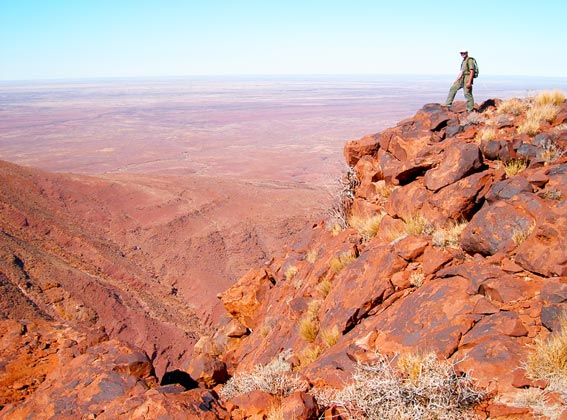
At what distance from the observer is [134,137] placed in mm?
65750

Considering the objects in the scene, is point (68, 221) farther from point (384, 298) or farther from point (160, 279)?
point (384, 298)

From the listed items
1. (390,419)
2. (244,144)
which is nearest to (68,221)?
(390,419)

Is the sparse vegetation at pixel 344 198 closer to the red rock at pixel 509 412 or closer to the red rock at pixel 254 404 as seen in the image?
the red rock at pixel 254 404

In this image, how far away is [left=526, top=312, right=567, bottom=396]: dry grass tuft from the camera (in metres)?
3.31

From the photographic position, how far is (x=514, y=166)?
21.3ft

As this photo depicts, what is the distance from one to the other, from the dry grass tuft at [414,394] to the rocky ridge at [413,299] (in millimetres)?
122

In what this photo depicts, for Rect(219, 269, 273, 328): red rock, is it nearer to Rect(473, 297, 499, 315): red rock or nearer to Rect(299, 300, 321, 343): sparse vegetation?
Rect(299, 300, 321, 343): sparse vegetation

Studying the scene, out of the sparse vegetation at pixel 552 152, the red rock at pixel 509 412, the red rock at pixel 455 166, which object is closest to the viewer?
the red rock at pixel 509 412

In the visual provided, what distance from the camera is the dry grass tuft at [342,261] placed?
695 centimetres

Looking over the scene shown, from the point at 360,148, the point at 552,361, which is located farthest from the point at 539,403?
the point at 360,148

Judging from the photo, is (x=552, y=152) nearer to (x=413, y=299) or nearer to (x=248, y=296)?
(x=413, y=299)

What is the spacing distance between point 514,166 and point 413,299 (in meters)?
3.09

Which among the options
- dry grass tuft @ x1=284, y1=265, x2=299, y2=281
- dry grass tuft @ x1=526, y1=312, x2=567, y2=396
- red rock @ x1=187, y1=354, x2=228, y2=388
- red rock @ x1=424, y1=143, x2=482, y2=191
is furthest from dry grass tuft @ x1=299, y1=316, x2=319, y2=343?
dry grass tuft @ x1=526, y1=312, x2=567, y2=396

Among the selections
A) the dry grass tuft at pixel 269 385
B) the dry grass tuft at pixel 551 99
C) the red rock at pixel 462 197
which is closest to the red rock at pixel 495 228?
the red rock at pixel 462 197
